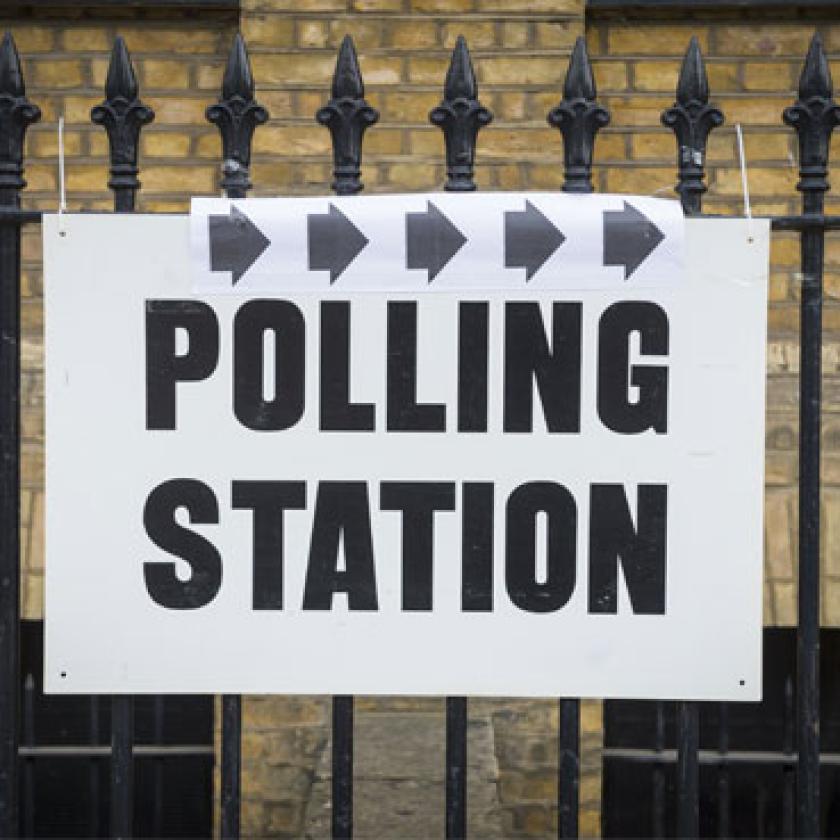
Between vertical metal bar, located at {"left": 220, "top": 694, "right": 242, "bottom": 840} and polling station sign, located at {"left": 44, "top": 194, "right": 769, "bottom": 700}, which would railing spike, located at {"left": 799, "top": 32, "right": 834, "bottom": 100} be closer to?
polling station sign, located at {"left": 44, "top": 194, "right": 769, "bottom": 700}

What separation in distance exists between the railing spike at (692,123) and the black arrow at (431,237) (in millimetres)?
367

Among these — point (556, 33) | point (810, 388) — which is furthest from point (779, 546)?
point (810, 388)

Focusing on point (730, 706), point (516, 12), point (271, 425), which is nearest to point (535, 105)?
point (516, 12)

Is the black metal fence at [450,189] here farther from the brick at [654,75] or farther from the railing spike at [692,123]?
the brick at [654,75]

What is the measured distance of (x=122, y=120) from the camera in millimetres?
2502

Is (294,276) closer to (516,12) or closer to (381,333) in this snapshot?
(381,333)

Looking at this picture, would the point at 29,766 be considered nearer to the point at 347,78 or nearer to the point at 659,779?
the point at 659,779

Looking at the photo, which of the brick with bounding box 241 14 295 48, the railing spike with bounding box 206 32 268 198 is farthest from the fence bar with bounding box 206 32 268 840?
the brick with bounding box 241 14 295 48

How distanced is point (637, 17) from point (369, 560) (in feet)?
7.84

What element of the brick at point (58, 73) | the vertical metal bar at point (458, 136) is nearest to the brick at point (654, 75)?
the brick at point (58, 73)

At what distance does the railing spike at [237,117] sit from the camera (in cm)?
249

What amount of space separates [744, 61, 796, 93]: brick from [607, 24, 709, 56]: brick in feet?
0.45

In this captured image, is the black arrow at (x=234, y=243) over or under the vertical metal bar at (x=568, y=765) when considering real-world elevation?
over

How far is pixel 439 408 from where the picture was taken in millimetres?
2463
